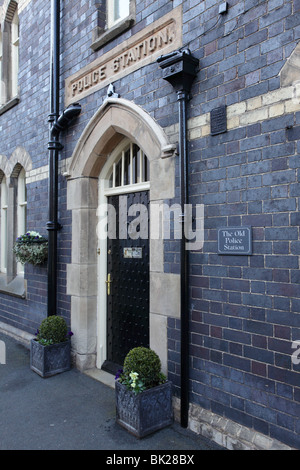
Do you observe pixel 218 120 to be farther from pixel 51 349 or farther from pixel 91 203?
pixel 51 349

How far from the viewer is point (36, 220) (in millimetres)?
6508

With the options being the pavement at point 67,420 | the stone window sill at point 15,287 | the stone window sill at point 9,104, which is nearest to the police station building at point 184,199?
the pavement at point 67,420

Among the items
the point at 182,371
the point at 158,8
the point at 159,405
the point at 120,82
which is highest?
the point at 158,8

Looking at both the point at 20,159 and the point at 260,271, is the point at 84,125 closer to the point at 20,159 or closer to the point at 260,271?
the point at 20,159

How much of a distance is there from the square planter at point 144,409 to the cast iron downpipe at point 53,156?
2.63 m

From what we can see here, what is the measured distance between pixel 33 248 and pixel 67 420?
3061mm

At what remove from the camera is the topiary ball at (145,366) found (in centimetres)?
353

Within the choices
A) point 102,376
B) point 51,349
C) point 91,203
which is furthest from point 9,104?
point 102,376

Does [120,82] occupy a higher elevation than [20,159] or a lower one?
higher

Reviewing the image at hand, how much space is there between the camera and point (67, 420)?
3764 millimetres

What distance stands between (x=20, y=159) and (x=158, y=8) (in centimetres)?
416

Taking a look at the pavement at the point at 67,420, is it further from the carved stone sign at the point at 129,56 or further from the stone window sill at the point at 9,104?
the stone window sill at the point at 9,104

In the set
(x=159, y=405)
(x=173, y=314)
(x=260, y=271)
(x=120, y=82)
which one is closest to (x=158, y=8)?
(x=120, y=82)

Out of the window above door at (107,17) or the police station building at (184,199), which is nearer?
the police station building at (184,199)
